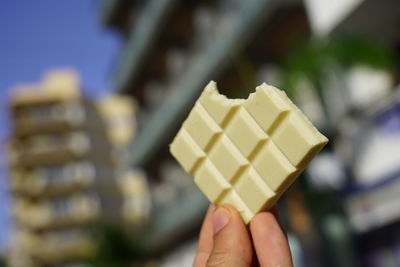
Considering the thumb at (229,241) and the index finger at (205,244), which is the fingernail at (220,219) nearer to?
the thumb at (229,241)

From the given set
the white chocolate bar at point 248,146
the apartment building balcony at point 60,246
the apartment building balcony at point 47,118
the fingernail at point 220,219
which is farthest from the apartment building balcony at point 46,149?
the fingernail at point 220,219

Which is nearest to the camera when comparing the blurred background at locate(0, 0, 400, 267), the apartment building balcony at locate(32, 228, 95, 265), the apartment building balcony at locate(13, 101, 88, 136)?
the blurred background at locate(0, 0, 400, 267)

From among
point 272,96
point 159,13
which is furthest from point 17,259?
point 272,96

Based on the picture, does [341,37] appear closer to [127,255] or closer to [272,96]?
[272,96]

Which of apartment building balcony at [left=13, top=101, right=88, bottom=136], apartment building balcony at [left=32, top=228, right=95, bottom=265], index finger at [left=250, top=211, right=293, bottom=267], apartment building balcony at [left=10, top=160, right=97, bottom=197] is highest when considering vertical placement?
apartment building balcony at [left=13, top=101, right=88, bottom=136]

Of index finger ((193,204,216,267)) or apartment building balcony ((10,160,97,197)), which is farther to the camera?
apartment building balcony ((10,160,97,197))

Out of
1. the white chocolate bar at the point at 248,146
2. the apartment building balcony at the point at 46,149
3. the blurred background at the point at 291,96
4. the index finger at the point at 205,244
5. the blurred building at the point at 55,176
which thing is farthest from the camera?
the apartment building balcony at the point at 46,149

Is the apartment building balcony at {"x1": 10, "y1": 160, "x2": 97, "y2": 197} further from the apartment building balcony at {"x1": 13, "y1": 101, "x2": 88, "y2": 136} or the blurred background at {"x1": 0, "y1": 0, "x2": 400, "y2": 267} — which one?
the blurred background at {"x1": 0, "y1": 0, "x2": 400, "y2": 267}

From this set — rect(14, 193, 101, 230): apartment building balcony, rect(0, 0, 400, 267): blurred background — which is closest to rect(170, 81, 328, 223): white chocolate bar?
rect(0, 0, 400, 267): blurred background

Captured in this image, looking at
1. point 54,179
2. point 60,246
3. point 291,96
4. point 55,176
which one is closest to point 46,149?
point 55,176
